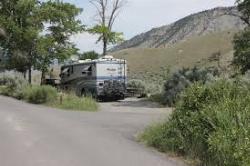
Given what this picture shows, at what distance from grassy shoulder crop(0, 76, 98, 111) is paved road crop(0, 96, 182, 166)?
6.20 meters

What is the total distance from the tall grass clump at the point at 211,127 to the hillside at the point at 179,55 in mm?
61856

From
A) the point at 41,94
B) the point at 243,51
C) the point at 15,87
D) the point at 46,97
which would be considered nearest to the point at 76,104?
the point at 46,97

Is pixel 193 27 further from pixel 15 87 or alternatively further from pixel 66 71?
pixel 15 87

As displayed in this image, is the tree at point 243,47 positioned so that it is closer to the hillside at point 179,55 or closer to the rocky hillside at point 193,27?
the hillside at point 179,55

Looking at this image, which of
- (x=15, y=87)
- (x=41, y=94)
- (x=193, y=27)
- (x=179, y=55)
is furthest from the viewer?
(x=193, y=27)

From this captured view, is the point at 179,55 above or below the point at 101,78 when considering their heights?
above

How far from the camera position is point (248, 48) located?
Result: 30.6 meters

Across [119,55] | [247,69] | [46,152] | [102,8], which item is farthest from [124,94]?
[119,55]

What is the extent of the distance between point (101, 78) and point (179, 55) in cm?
4936

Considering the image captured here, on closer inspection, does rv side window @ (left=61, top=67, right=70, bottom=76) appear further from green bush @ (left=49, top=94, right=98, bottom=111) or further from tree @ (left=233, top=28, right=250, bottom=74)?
tree @ (left=233, top=28, right=250, bottom=74)

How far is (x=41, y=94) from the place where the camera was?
116 ft

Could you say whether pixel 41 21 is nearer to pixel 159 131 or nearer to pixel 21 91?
pixel 21 91

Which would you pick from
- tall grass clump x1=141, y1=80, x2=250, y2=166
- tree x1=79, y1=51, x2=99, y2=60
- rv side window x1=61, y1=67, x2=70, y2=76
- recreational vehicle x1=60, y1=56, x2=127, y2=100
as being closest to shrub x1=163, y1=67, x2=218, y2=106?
recreational vehicle x1=60, y1=56, x2=127, y2=100

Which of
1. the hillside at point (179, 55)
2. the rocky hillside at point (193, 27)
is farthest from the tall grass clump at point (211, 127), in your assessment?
the rocky hillside at point (193, 27)
